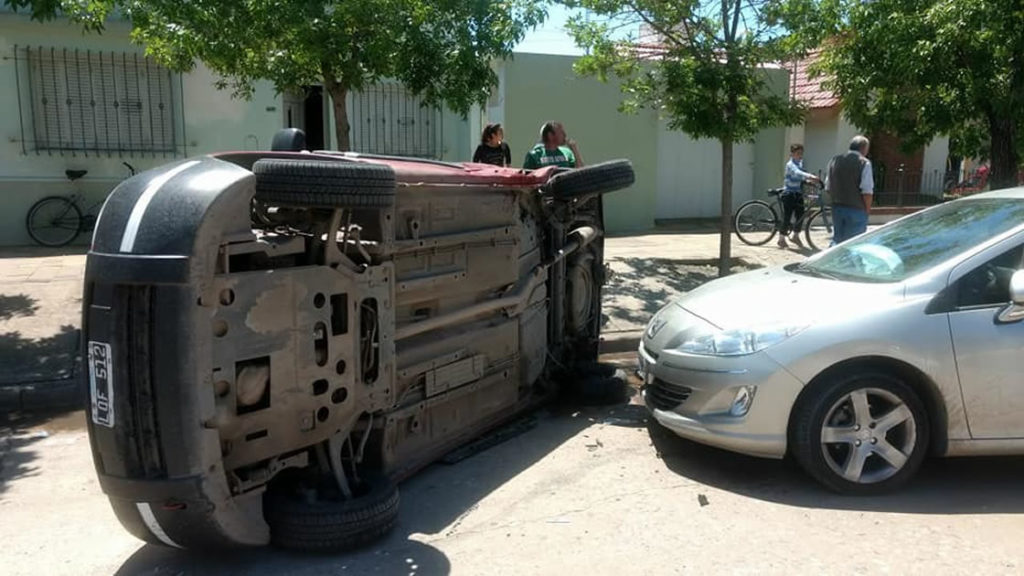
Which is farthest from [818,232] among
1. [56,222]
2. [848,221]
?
[56,222]

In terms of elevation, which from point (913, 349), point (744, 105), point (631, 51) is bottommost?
point (913, 349)

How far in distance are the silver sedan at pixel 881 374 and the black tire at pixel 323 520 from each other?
1812 millimetres

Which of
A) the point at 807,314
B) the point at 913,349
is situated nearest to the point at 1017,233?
the point at 913,349

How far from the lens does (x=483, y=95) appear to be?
8.60 meters

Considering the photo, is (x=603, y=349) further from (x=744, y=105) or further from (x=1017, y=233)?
(x=1017, y=233)

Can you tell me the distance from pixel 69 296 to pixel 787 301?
22.9ft

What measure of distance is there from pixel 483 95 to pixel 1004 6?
4910 mm

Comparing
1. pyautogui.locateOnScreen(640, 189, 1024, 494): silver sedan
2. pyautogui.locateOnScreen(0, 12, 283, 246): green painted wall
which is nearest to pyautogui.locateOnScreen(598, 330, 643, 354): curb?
pyautogui.locateOnScreen(640, 189, 1024, 494): silver sedan

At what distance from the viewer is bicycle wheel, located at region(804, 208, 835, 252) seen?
1346 cm

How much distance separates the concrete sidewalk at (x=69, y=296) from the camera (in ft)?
21.6

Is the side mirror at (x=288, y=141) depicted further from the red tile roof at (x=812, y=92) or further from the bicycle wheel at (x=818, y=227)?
the red tile roof at (x=812, y=92)

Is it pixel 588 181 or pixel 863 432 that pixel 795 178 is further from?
pixel 863 432

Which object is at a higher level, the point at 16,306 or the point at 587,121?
the point at 587,121

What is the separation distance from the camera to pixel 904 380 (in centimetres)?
438
